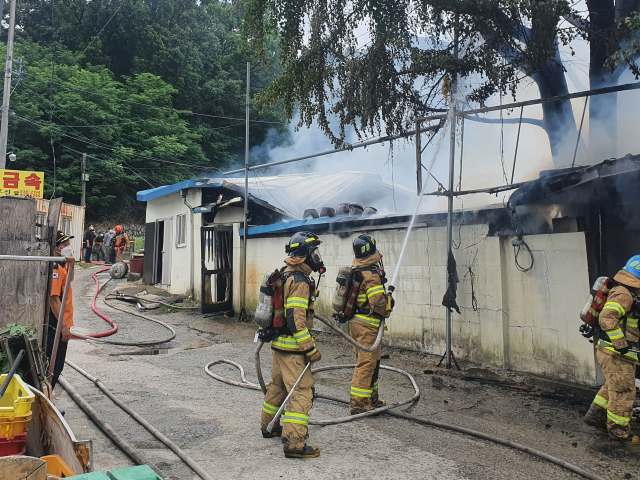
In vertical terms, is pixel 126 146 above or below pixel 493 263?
above

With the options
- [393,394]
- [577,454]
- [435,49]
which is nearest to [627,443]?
[577,454]

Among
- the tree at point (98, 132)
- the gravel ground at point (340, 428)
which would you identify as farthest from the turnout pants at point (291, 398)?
the tree at point (98, 132)

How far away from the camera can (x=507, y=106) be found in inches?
241

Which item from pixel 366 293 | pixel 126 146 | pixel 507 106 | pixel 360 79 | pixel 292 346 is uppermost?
pixel 126 146

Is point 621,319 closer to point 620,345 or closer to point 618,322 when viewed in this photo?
point 618,322

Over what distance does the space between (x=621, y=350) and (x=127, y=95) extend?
3332 centimetres

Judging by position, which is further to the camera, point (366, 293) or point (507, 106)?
point (507, 106)

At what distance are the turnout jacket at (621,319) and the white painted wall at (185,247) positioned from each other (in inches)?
412

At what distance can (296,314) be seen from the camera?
4.20m

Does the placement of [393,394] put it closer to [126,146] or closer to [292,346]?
[292,346]

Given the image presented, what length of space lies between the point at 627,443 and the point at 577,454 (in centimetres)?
59

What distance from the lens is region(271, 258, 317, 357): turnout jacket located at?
417cm

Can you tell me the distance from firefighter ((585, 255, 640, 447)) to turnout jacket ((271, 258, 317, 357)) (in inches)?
105

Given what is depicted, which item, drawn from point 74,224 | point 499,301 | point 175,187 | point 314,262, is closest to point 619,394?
point 499,301
